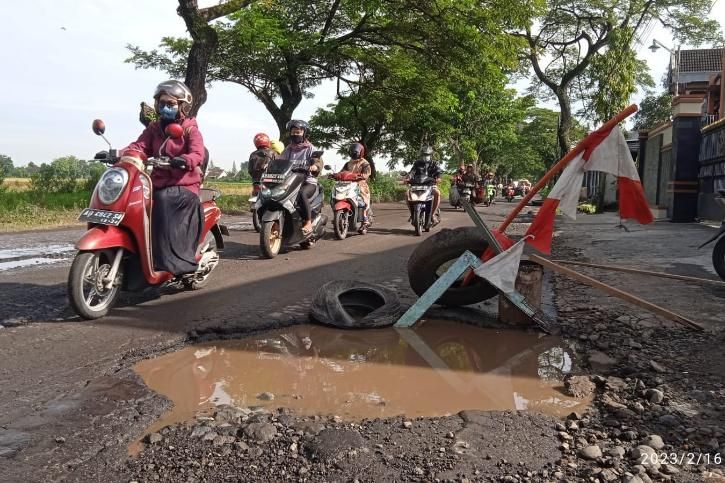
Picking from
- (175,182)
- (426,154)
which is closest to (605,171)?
(175,182)

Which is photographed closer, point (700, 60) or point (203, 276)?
point (203, 276)

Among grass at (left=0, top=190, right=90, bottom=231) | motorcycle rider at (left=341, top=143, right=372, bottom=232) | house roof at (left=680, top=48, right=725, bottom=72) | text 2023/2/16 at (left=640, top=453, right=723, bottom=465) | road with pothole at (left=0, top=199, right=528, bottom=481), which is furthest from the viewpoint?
house roof at (left=680, top=48, right=725, bottom=72)

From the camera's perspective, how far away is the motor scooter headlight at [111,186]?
13.5 feet

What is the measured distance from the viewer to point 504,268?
4004 mm

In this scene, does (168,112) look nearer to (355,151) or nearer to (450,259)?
(450,259)

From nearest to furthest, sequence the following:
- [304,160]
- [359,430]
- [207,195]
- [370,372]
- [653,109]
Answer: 1. [359,430]
2. [370,372]
3. [207,195]
4. [304,160]
5. [653,109]

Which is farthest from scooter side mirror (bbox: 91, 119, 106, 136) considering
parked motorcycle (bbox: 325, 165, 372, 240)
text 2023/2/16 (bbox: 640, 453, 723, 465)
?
parked motorcycle (bbox: 325, 165, 372, 240)

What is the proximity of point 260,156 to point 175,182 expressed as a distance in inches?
238

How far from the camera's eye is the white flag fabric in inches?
A: 157

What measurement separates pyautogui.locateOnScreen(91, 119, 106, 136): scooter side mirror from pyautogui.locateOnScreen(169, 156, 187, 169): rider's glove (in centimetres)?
66

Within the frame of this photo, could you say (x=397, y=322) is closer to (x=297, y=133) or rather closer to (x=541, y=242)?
(x=541, y=242)

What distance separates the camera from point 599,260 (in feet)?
23.0

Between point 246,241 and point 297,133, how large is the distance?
2.11m

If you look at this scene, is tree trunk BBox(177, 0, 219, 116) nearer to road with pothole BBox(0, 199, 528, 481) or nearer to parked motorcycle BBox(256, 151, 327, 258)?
parked motorcycle BBox(256, 151, 327, 258)
